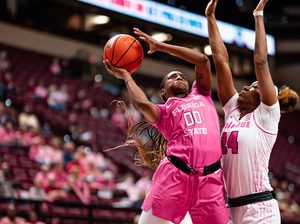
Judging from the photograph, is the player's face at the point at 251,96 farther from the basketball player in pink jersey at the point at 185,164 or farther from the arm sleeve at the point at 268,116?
the basketball player in pink jersey at the point at 185,164

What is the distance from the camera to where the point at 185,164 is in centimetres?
246

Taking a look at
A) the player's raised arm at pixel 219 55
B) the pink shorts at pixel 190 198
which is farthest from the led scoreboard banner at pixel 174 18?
the pink shorts at pixel 190 198

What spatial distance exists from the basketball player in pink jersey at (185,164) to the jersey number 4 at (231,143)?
0.37ft

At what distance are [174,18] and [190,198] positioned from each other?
9383mm

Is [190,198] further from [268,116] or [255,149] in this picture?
[268,116]

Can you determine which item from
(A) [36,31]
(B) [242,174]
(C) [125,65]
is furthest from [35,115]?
(B) [242,174]

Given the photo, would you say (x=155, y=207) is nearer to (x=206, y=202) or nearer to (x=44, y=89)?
(x=206, y=202)

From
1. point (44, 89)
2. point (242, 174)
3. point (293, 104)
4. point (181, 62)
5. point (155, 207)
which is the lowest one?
point (155, 207)

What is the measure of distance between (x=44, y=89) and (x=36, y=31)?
4593 millimetres

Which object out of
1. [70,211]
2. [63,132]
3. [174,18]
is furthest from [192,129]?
[174,18]

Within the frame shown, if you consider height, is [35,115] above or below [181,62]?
below

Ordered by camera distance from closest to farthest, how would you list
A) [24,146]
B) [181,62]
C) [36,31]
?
[24,146]
[36,31]
[181,62]

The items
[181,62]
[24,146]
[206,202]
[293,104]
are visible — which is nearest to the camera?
[206,202]

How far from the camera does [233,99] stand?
287cm
